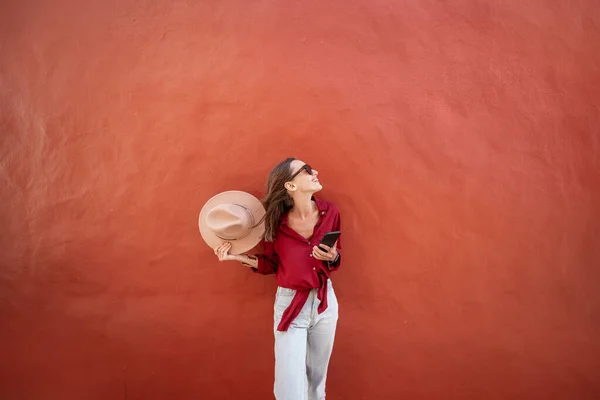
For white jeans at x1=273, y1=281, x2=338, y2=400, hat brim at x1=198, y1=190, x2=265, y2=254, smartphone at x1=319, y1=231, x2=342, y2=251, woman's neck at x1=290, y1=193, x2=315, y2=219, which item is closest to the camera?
smartphone at x1=319, y1=231, x2=342, y2=251

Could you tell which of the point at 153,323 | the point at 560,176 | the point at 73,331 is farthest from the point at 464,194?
the point at 73,331

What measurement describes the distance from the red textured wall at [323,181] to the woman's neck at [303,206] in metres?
0.36

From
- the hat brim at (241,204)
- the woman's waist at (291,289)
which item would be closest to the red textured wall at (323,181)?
the hat brim at (241,204)

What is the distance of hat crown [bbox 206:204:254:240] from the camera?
2936 millimetres

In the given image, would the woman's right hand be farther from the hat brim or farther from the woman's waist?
the woman's waist

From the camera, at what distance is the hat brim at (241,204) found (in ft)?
10.1

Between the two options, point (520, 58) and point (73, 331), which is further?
point (73, 331)

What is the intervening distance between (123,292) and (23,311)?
762 mm

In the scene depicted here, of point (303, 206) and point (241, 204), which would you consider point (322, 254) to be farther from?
point (241, 204)

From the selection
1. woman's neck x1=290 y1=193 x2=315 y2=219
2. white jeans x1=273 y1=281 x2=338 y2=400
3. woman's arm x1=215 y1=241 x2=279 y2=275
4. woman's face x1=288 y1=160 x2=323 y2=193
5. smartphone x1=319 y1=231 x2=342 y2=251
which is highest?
woman's face x1=288 y1=160 x2=323 y2=193

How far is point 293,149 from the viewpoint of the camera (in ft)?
10.9

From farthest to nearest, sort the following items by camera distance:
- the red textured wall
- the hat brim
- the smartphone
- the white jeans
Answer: the red textured wall < the hat brim < the white jeans < the smartphone

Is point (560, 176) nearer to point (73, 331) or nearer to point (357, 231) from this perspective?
point (357, 231)

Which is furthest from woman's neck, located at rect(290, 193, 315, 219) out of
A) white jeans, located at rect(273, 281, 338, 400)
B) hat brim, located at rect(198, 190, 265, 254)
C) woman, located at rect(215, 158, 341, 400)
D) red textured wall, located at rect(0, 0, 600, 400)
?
white jeans, located at rect(273, 281, 338, 400)
